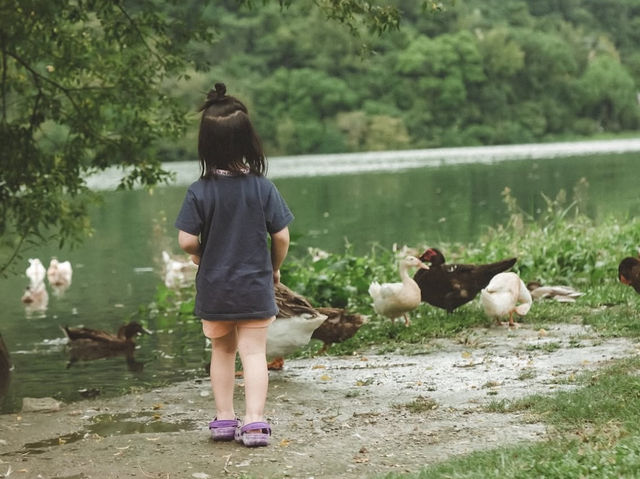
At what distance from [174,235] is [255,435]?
909 inches

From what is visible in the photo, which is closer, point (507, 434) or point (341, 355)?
point (507, 434)

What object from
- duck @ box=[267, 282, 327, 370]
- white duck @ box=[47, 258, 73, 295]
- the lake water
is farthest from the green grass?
white duck @ box=[47, 258, 73, 295]

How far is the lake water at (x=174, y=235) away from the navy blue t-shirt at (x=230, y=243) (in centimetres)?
350

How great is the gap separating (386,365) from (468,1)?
5645 inches

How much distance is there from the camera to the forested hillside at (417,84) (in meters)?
106

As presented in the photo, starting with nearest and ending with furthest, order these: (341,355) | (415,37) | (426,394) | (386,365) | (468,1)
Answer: (426,394)
(386,365)
(341,355)
(415,37)
(468,1)

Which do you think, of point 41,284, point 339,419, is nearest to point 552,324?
point 339,419

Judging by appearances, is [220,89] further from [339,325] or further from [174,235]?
[174,235]

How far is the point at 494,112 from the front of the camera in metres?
115

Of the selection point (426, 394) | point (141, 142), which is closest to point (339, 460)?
point (426, 394)

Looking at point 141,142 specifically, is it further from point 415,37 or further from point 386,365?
point 415,37

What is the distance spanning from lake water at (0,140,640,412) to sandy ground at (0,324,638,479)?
6.04 feet

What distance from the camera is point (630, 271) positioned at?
30.7ft

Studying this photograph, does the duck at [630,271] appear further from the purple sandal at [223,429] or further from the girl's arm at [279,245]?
the purple sandal at [223,429]
